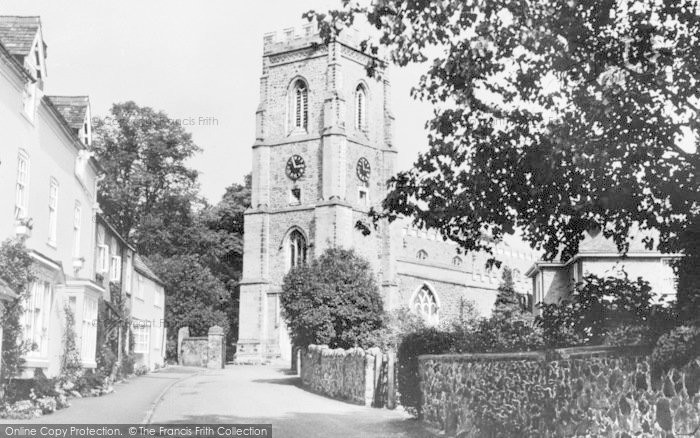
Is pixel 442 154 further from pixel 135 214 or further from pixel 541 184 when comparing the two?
pixel 135 214

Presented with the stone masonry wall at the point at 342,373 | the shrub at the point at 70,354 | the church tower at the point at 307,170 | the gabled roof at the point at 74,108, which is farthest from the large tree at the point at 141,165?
the shrub at the point at 70,354

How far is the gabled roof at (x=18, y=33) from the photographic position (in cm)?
1919

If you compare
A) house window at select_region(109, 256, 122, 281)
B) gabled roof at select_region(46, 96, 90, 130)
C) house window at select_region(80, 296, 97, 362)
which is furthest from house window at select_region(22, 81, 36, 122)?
house window at select_region(109, 256, 122, 281)

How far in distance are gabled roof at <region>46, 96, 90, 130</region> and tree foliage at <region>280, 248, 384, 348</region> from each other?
44.1ft

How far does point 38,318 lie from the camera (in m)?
20.3

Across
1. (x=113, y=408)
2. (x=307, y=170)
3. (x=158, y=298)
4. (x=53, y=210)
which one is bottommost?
(x=113, y=408)

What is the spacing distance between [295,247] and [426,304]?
1199 centimetres

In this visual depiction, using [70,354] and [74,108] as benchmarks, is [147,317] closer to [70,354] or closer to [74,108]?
[74,108]

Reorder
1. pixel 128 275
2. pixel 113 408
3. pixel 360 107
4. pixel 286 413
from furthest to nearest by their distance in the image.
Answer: pixel 360 107 < pixel 128 275 < pixel 286 413 < pixel 113 408

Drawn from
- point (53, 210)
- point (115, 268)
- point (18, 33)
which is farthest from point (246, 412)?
point (115, 268)

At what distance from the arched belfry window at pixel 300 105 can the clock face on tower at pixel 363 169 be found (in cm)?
467

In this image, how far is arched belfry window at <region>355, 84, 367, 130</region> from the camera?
6344 centimetres

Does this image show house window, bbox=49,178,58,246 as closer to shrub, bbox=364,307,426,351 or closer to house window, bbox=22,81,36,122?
house window, bbox=22,81,36,122

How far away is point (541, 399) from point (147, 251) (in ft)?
164
